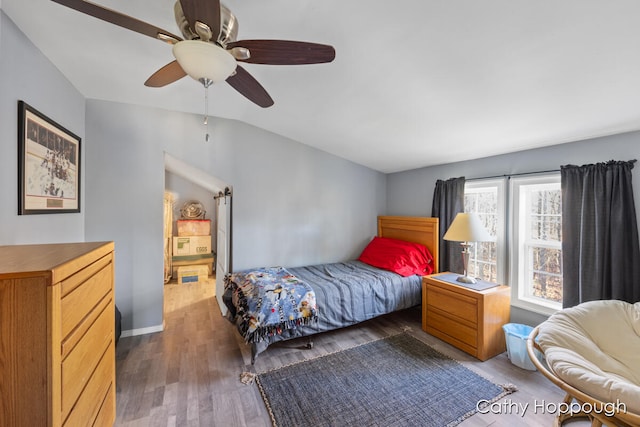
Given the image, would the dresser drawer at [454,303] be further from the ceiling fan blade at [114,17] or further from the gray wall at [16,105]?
the gray wall at [16,105]

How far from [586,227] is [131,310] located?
4388 mm

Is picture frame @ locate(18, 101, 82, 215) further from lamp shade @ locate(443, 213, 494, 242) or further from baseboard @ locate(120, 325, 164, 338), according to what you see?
lamp shade @ locate(443, 213, 494, 242)

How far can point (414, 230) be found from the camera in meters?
3.60

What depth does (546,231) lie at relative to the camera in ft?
8.34

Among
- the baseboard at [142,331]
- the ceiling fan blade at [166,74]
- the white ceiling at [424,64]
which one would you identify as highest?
the white ceiling at [424,64]

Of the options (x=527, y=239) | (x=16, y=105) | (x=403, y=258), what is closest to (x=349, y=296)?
(x=403, y=258)

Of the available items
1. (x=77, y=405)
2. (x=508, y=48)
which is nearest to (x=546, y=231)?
(x=508, y=48)

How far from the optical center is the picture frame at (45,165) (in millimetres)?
1569

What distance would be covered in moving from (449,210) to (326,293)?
1.87 m

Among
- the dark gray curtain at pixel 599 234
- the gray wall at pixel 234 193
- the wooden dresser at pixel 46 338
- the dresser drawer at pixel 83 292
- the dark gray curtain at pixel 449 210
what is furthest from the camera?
the dark gray curtain at pixel 449 210

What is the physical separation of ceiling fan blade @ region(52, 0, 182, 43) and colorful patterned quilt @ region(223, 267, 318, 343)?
1.92 m

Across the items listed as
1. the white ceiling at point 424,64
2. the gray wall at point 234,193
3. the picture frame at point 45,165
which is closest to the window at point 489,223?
the white ceiling at point 424,64

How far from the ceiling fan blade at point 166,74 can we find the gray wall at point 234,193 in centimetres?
144

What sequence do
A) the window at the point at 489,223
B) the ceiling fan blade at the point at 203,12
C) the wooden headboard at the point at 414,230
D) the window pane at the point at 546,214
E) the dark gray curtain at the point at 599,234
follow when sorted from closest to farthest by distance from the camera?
the ceiling fan blade at the point at 203,12 < the dark gray curtain at the point at 599,234 < the window pane at the point at 546,214 < the window at the point at 489,223 < the wooden headboard at the point at 414,230
